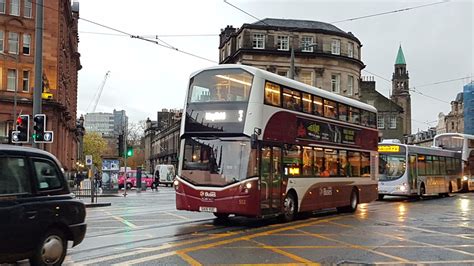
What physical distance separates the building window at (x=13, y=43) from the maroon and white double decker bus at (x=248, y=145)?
1667 inches

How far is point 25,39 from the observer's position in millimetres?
53531

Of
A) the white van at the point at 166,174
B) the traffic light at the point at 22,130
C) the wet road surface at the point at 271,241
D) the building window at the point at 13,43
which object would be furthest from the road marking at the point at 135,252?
the white van at the point at 166,174

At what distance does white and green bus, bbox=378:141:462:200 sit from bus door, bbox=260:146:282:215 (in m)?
15.6

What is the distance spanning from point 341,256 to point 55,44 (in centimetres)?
5054

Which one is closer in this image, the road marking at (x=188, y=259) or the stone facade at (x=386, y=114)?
the road marking at (x=188, y=259)

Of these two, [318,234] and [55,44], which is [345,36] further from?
[318,234]

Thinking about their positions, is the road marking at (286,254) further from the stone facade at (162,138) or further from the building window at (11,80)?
the stone facade at (162,138)

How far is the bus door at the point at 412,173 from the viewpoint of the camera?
99.2 ft

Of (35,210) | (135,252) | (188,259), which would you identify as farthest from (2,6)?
(35,210)

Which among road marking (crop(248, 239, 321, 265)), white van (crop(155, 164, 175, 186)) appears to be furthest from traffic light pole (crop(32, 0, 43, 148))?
white van (crop(155, 164, 175, 186))

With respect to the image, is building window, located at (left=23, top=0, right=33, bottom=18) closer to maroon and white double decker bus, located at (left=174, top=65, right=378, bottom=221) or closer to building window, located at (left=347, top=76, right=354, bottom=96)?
building window, located at (left=347, top=76, right=354, bottom=96)

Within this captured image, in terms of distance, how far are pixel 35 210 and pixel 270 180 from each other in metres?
8.89

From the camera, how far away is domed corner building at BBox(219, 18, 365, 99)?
62.3 metres

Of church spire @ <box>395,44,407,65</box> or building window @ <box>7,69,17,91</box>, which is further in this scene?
church spire @ <box>395,44,407,65</box>
